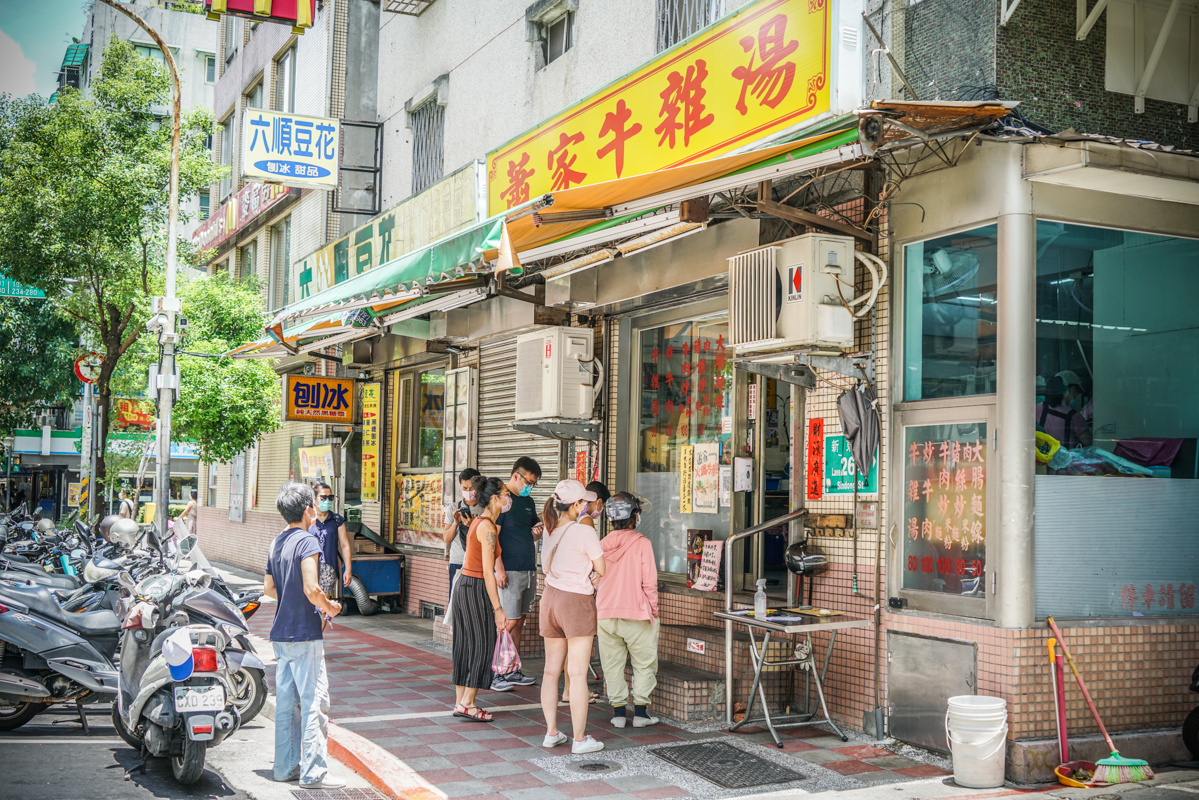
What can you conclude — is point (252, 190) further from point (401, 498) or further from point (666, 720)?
point (666, 720)

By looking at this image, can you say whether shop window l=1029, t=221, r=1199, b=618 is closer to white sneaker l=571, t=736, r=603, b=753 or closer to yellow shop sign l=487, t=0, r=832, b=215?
yellow shop sign l=487, t=0, r=832, b=215

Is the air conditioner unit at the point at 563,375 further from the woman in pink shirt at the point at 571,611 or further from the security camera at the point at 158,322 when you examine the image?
the security camera at the point at 158,322

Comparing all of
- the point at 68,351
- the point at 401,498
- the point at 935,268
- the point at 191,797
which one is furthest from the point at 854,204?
the point at 68,351

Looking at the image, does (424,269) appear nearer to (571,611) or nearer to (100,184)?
(571,611)

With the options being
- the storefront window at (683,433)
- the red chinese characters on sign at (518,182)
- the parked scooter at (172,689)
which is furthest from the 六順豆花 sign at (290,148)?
the parked scooter at (172,689)

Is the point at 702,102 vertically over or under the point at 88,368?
over

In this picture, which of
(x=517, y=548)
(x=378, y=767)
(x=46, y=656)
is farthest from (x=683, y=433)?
(x=46, y=656)

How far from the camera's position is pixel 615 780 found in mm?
6348

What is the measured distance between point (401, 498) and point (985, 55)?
11195 mm

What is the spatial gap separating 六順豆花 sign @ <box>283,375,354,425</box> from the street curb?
9091 millimetres

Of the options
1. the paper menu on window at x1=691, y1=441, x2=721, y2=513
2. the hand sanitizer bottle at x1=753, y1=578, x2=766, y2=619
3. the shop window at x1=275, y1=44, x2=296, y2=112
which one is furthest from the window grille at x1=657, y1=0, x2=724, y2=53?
the shop window at x1=275, y1=44, x2=296, y2=112

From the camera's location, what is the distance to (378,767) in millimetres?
6508

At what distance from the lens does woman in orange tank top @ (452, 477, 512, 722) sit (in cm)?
769

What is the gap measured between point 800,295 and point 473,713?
395 centimetres
